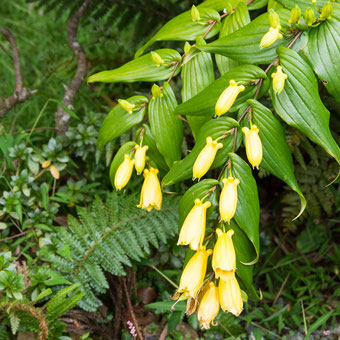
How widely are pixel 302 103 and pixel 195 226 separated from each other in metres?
0.45

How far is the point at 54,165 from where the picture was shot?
2150mm

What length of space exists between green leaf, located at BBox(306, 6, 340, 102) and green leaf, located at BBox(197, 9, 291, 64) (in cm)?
12

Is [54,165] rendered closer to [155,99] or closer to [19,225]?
[19,225]

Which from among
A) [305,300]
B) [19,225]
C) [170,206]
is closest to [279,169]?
[170,206]

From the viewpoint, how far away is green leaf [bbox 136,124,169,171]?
1.46 m

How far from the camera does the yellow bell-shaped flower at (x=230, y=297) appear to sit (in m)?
1.17

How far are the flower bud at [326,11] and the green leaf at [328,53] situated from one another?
0.02 metres

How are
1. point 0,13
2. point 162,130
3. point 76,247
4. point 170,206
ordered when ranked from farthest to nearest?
point 0,13
point 170,206
point 76,247
point 162,130

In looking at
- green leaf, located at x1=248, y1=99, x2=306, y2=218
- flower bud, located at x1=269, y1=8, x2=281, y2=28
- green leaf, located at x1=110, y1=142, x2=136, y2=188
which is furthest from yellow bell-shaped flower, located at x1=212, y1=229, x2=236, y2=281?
flower bud, located at x1=269, y1=8, x2=281, y2=28

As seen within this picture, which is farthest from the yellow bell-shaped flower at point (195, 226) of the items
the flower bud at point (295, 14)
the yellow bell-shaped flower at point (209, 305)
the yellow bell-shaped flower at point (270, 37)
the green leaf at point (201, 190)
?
the flower bud at point (295, 14)

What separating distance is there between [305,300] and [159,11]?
174 centimetres

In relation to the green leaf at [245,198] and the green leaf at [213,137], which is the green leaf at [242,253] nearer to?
the green leaf at [245,198]

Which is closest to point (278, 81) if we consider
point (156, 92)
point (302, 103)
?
point (302, 103)

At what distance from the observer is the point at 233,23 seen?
1.43 m
